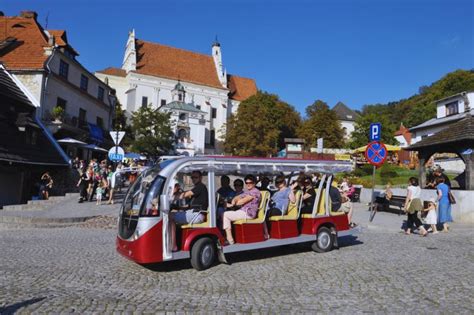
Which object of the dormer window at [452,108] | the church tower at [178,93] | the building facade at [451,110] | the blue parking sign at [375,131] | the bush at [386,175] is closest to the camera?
the blue parking sign at [375,131]

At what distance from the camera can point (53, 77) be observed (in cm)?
2486

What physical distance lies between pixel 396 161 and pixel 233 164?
46347 millimetres

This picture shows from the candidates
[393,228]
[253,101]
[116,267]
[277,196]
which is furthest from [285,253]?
[253,101]

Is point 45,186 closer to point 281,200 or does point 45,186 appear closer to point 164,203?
point 281,200

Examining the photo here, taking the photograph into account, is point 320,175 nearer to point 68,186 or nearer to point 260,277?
point 260,277

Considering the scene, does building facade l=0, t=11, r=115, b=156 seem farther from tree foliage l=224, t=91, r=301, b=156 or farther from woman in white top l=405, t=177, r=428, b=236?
tree foliage l=224, t=91, r=301, b=156

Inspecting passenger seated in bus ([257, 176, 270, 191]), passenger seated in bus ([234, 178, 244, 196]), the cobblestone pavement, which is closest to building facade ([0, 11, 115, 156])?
the cobblestone pavement

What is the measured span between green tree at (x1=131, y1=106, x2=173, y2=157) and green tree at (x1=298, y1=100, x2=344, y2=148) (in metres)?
28.9

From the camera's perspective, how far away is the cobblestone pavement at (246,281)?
520 centimetres

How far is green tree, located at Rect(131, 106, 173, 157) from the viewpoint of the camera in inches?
1790

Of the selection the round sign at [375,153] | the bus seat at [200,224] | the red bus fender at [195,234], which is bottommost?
the red bus fender at [195,234]

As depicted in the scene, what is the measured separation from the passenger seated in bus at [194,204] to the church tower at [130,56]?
7196cm

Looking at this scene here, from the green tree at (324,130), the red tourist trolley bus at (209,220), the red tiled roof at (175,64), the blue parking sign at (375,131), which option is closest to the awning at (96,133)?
the blue parking sign at (375,131)

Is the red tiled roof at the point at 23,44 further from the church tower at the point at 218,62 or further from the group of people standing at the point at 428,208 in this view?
the church tower at the point at 218,62
